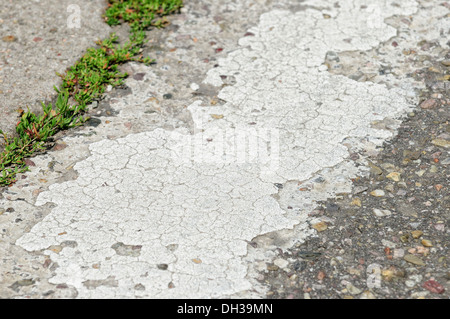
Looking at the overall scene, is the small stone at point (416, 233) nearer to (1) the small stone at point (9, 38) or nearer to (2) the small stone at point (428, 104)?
(2) the small stone at point (428, 104)

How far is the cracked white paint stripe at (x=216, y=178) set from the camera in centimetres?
331

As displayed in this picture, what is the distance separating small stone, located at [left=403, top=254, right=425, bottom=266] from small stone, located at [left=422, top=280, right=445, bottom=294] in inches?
5.1

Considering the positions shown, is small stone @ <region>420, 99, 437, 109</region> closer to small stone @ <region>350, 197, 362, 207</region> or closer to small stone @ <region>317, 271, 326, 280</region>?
small stone @ <region>350, 197, 362, 207</region>

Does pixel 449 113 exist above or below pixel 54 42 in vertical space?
below

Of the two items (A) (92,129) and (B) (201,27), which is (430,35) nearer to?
(B) (201,27)

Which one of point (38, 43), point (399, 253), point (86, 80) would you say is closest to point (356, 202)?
point (399, 253)

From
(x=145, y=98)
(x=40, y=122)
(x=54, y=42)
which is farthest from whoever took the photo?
(x=54, y=42)

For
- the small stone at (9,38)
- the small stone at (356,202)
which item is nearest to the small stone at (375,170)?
the small stone at (356,202)

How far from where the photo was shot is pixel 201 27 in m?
5.25

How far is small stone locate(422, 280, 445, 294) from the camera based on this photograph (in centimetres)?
317

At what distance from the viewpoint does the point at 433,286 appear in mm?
3189

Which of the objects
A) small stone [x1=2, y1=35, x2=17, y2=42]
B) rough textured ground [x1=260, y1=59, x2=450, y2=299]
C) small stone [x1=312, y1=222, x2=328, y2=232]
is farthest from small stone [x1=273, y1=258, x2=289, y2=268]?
small stone [x1=2, y1=35, x2=17, y2=42]

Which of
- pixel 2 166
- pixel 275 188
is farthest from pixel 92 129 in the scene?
pixel 275 188
